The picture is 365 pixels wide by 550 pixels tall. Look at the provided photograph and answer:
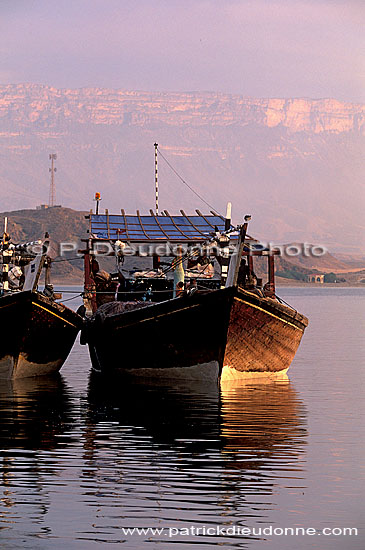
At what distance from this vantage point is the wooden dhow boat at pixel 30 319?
32.4m

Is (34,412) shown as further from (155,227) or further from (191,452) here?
(155,227)

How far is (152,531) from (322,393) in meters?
20.0

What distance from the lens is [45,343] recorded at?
34.4m

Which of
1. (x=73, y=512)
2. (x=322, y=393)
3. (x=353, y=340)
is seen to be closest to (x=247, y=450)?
(x=73, y=512)

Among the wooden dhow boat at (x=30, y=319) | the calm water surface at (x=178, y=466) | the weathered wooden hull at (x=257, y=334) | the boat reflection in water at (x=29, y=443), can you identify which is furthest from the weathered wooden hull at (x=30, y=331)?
the weathered wooden hull at (x=257, y=334)

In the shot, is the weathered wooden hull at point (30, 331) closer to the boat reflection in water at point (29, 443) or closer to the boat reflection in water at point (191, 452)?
the boat reflection in water at point (29, 443)

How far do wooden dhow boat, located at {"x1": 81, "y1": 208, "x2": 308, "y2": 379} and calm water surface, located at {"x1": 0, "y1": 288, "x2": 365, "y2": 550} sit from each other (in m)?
1.30

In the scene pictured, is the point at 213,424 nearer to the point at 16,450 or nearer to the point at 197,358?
the point at 16,450

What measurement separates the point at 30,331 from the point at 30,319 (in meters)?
0.48

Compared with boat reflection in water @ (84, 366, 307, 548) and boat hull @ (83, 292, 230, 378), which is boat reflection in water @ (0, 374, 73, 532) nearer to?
boat reflection in water @ (84, 366, 307, 548)

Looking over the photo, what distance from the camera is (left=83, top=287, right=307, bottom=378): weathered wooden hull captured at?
100ft

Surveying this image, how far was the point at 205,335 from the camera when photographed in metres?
30.9

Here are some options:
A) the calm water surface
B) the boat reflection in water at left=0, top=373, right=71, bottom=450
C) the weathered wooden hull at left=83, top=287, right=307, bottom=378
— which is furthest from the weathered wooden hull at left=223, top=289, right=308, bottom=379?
the boat reflection in water at left=0, top=373, right=71, bottom=450

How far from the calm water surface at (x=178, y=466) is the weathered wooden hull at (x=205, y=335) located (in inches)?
39.5
